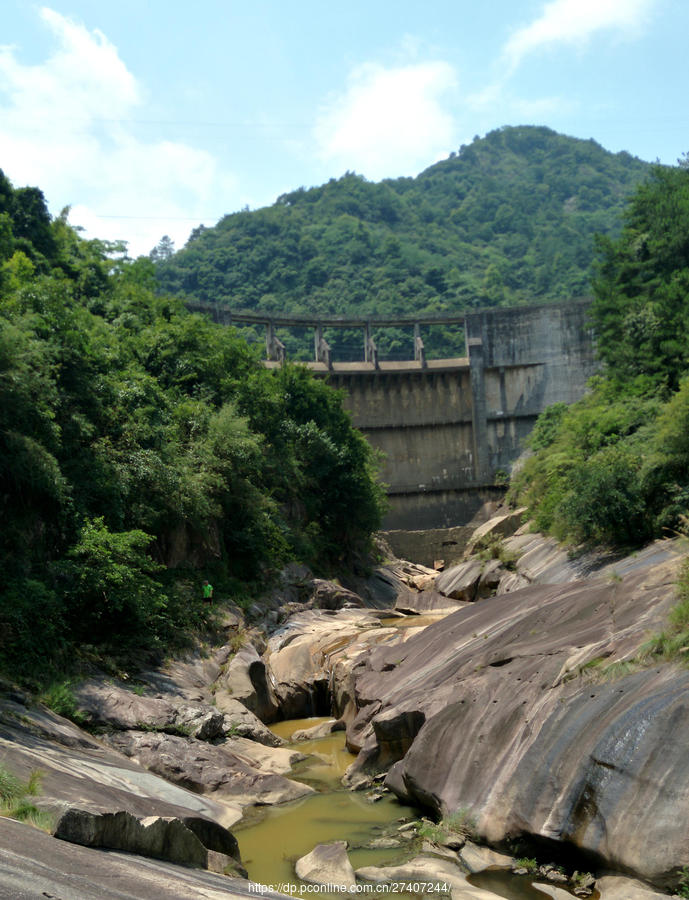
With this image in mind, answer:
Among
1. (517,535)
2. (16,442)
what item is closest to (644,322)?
(517,535)

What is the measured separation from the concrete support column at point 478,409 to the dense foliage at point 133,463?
13875 millimetres

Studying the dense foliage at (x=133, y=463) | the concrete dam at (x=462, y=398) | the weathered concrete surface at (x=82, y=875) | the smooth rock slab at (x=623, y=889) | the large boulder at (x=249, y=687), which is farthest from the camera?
the concrete dam at (x=462, y=398)

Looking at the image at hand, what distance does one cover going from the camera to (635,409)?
25719 mm

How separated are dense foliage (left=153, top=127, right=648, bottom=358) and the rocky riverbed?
146 feet

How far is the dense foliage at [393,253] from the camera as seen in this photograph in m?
75.0

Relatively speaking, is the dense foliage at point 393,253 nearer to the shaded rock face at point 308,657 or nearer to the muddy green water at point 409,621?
the muddy green water at point 409,621

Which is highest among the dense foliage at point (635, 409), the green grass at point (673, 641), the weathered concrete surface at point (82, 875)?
the dense foliage at point (635, 409)

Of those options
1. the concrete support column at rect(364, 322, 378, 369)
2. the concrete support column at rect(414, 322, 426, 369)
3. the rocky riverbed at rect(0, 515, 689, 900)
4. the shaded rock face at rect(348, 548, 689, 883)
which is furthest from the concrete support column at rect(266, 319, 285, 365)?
the shaded rock face at rect(348, 548, 689, 883)

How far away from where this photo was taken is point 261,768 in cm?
1172

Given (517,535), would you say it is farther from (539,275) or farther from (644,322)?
(539,275)

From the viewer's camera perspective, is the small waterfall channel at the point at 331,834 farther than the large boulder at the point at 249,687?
No

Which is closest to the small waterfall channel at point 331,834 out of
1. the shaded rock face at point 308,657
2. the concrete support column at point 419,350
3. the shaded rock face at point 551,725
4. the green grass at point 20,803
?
the shaded rock face at point 551,725

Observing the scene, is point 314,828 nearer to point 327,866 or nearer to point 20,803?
point 327,866

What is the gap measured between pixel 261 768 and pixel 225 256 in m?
72.5
